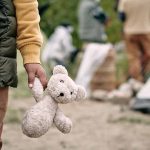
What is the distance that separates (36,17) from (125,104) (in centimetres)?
541

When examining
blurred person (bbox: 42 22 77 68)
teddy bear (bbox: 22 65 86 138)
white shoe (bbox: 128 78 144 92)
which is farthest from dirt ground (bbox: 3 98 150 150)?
blurred person (bbox: 42 22 77 68)

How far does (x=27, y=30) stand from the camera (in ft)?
9.77

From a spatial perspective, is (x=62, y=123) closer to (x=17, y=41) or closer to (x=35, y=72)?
(x=35, y=72)

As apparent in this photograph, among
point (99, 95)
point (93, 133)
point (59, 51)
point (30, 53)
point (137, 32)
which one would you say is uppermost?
point (30, 53)

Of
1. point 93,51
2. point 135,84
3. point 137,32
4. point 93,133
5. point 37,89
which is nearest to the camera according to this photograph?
point 37,89

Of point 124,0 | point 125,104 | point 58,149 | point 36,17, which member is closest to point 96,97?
point 125,104

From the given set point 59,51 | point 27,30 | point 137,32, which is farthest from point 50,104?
point 59,51

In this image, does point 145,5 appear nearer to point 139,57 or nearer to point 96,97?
point 139,57

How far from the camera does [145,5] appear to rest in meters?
9.00

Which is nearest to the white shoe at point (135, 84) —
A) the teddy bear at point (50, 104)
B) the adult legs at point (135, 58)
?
the adult legs at point (135, 58)

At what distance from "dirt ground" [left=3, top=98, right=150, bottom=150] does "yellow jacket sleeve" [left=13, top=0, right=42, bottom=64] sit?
2.43 metres

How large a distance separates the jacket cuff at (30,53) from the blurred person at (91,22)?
6.85 m

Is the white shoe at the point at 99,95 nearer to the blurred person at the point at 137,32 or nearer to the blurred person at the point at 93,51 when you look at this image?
the blurred person at the point at 93,51

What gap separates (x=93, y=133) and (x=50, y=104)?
3.24 m
